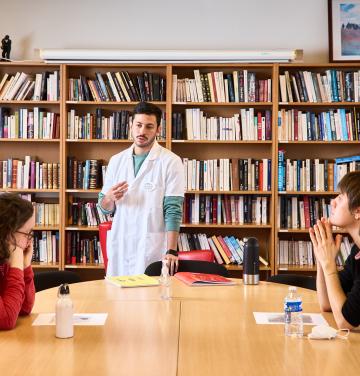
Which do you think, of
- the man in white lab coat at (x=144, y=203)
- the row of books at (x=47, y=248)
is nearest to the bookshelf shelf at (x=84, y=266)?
the row of books at (x=47, y=248)

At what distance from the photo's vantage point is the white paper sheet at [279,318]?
2320 millimetres

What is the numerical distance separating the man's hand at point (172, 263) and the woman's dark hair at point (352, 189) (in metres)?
1.28

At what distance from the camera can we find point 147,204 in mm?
3889

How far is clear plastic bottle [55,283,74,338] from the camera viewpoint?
2.05m

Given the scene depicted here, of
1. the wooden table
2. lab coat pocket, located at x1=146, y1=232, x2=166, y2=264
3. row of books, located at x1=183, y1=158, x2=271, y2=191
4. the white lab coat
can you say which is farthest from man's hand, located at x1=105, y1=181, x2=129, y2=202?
row of books, located at x1=183, y1=158, x2=271, y2=191

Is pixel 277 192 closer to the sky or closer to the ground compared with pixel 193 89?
closer to the ground

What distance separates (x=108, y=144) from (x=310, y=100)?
1.79 m

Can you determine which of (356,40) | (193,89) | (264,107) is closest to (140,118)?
(193,89)

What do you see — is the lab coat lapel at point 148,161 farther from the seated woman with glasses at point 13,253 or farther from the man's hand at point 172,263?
the seated woman with glasses at point 13,253

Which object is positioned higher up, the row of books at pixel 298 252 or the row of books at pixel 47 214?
the row of books at pixel 47 214

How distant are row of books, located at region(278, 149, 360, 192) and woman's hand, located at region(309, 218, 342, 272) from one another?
271 centimetres

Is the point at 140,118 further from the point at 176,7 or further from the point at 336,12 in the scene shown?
the point at 336,12

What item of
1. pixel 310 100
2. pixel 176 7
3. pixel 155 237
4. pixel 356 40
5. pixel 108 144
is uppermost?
pixel 176 7

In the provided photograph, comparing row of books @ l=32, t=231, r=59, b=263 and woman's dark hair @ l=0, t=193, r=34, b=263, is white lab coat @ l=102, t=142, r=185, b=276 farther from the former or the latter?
woman's dark hair @ l=0, t=193, r=34, b=263
